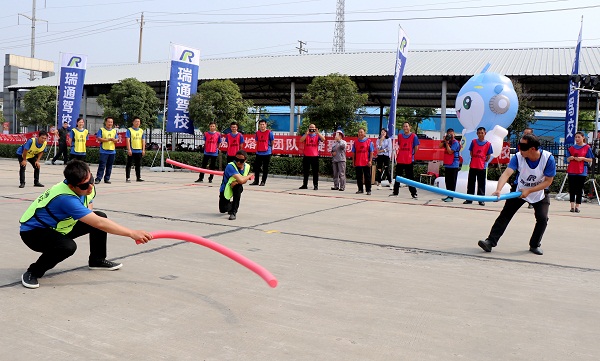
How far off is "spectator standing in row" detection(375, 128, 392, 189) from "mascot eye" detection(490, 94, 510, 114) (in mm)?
2939

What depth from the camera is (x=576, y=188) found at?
34.8 feet

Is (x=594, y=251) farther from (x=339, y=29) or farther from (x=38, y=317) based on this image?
(x=339, y=29)

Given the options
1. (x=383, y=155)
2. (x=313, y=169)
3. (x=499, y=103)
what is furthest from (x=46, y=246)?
(x=383, y=155)

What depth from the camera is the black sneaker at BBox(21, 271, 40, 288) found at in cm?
387

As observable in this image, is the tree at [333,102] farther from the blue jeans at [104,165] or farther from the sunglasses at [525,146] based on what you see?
the sunglasses at [525,146]

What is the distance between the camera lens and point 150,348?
2885 millimetres

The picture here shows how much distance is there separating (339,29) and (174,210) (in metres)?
56.7

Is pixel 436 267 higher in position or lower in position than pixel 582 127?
lower

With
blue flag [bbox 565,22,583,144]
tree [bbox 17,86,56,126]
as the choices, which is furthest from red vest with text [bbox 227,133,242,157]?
tree [bbox 17,86,56,126]

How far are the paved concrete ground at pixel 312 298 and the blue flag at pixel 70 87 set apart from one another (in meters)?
15.0

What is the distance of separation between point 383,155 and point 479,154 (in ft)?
14.7

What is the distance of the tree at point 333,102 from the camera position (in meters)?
18.6

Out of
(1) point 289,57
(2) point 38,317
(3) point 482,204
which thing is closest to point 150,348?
(2) point 38,317

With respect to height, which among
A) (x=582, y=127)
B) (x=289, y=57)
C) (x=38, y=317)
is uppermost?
(x=289, y=57)
